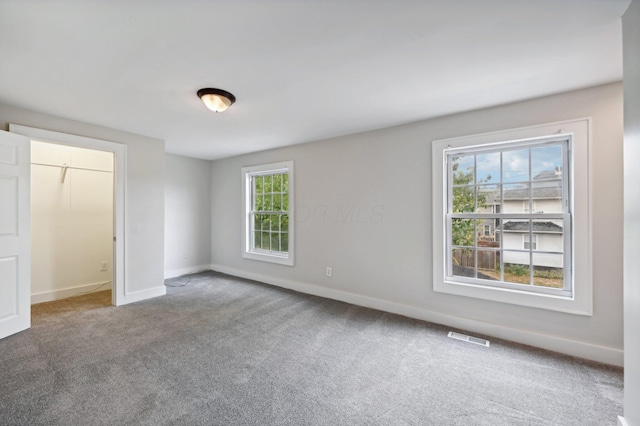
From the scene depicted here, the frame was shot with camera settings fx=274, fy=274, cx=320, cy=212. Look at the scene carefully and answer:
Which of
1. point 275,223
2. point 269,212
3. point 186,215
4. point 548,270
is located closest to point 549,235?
point 548,270

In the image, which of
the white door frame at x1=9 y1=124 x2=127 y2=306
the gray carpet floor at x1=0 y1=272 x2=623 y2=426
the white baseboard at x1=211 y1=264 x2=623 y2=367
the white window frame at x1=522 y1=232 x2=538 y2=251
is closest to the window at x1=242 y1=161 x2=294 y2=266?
the white baseboard at x1=211 y1=264 x2=623 y2=367

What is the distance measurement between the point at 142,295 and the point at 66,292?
122 centimetres

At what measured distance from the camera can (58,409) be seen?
1679 millimetres

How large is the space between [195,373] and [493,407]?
81.4 inches

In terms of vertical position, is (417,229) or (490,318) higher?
(417,229)

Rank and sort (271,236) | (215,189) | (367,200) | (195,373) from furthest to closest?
(215,189), (271,236), (367,200), (195,373)

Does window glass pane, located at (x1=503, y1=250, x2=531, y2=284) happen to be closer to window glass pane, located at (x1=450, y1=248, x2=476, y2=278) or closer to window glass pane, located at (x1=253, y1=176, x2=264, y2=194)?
window glass pane, located at (x1=450, y1=248, x2=476, y2=278)

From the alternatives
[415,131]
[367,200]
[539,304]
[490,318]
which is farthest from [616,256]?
[367,200]

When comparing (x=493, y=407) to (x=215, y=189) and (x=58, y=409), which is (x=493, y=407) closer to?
(x=58, y=409)

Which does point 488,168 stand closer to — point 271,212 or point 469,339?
point 469,339

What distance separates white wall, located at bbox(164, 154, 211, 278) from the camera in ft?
16.2

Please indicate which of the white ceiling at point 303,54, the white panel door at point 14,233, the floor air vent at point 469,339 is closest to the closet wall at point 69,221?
the white panel door at point 14,233

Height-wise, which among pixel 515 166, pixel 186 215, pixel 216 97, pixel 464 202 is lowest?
pixel 186 215

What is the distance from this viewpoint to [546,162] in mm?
2562
